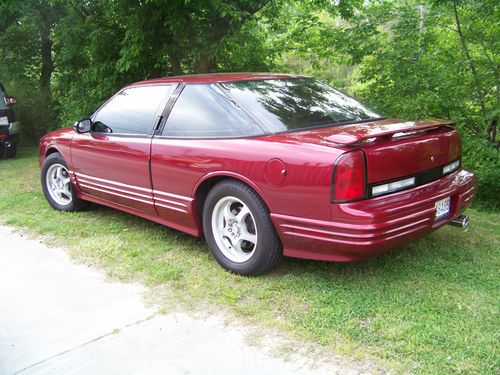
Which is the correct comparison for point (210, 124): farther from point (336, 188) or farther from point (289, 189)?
point (336, 188)

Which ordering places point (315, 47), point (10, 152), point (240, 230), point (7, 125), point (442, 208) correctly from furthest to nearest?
1. point (10, 152)
2. point (7, 125)
3. point (315, 47)
4. point (240, 230)
5. point (442, 208)

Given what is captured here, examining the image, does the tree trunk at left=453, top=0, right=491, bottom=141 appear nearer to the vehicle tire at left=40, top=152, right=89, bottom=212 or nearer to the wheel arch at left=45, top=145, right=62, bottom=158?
the vehicle tire at left=40, top=152, right=89, bottom=212

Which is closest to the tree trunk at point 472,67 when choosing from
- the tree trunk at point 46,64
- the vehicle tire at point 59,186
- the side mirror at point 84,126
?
the side mirror at point 84,126

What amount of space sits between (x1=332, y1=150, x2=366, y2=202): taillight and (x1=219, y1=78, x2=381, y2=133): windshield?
0.73 m

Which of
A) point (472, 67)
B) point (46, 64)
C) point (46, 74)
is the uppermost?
point (46, 64)

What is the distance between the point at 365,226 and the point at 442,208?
85 cm

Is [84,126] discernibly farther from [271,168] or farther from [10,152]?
[10,152]

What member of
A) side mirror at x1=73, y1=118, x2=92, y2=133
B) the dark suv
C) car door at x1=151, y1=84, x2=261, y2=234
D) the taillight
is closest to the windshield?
car door at x1=151, y1=84, x2=261, y2=234

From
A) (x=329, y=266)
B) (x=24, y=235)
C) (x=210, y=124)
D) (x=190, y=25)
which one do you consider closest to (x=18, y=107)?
(x=190, y=25)

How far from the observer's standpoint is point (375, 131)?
3426 mm

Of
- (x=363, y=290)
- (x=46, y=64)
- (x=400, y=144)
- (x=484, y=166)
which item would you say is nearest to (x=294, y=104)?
(x=400, y=144)

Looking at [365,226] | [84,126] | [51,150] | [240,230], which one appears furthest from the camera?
[51,150]

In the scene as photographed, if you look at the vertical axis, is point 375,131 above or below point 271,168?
above

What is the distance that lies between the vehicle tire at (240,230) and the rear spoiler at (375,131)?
0.73 meters
